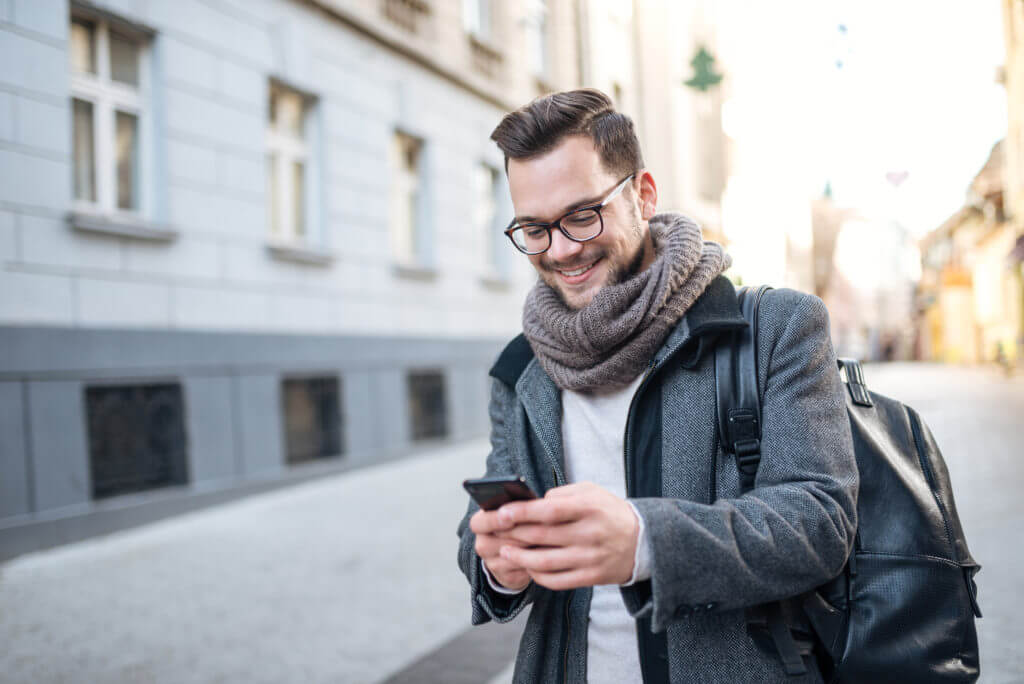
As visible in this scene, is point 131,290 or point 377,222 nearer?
point 131,290

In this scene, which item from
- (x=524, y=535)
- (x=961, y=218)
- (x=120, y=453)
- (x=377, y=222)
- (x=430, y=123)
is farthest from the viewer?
(x=961, y=218)

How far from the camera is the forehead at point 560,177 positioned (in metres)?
1.46

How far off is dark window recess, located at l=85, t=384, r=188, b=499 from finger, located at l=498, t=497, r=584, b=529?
5852 millimetres

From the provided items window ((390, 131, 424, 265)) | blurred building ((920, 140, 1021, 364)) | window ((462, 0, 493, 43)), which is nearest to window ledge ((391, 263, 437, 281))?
window ((390, 131, 424, 265))

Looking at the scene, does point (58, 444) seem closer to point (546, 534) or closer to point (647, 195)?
point (647, 195)

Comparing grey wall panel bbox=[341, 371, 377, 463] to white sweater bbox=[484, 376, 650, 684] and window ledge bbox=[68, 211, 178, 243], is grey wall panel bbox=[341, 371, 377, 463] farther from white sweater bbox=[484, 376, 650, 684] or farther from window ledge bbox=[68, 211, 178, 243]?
white sweater bbox=[484, 376, 650, 684]

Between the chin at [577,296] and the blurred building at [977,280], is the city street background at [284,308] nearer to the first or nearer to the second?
the chin at [577,296]

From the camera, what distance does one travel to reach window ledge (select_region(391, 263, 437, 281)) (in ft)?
31.8

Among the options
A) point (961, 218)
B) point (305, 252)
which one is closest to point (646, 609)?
point (305, 252)

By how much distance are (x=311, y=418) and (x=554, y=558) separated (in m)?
7.58

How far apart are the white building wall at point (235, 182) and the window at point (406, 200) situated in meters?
0.19

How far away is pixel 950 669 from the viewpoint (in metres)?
1.31

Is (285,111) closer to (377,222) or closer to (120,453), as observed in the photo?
(377,222)

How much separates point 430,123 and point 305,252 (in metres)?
3.07
